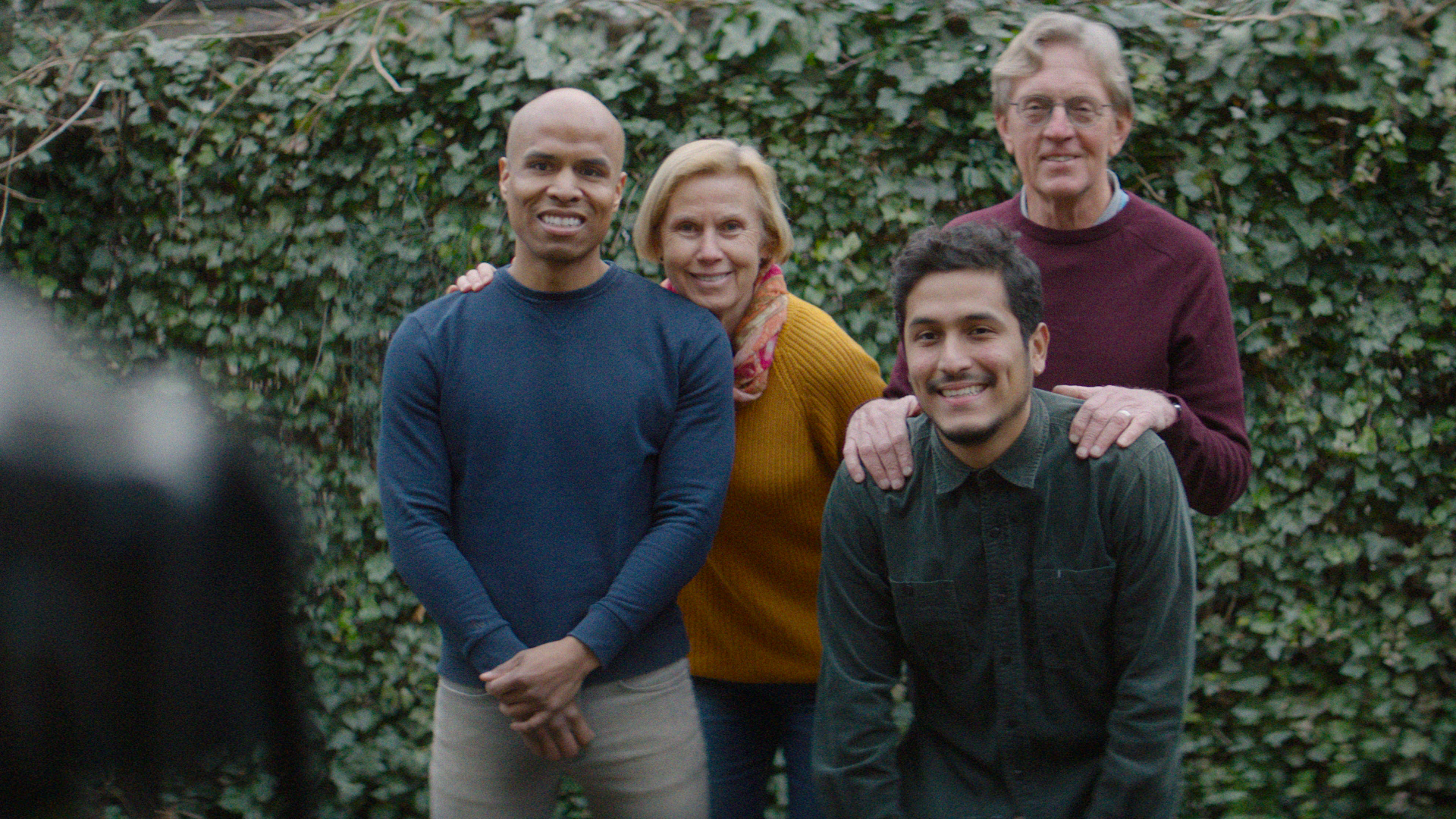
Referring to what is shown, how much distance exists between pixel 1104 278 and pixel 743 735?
4.04 ft

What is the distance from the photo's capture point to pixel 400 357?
2158mm

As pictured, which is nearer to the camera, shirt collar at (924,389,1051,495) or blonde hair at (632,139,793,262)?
shirt collar at (924,389,1051,495)

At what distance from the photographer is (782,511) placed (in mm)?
2412

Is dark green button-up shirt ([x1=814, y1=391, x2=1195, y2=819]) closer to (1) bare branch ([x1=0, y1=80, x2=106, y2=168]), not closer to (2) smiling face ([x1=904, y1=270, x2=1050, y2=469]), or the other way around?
(2) smiling face ([x1=904, y1=270, x2=1050, y2=469])

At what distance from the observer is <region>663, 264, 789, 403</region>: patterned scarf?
7.80 feet

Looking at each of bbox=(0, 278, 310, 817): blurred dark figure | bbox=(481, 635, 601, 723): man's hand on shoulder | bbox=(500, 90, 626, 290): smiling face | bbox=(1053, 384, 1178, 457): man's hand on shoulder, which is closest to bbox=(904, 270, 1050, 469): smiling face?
bbox=(1053, 384, 1178, 457): man's hand on shoulder

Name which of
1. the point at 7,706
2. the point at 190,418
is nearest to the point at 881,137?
the point at 190,418

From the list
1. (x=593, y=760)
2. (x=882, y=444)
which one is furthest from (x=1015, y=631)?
(x=593, y=760)

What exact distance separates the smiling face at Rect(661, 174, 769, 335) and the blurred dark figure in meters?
1.22

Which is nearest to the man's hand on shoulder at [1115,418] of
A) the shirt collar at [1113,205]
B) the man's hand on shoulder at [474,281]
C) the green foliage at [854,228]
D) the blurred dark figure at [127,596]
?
the shirt collar at [1113,205]

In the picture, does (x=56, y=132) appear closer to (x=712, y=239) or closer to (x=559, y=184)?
(x=559, y=184)

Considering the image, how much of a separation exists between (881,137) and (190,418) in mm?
2854

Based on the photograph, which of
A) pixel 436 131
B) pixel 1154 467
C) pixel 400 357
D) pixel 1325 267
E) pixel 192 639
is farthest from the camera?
pixel 436 131

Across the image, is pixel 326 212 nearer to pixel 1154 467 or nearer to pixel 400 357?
pixel 400 357
